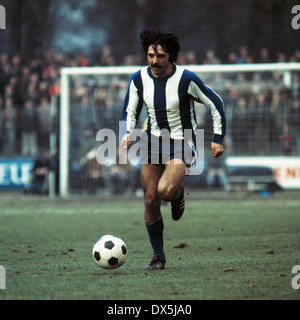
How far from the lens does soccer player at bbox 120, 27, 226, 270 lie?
653cm

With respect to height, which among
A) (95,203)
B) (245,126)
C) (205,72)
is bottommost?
(95,203)

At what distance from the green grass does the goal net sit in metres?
1.99

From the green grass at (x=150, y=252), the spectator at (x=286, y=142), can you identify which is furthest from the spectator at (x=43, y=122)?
the spectator at (x=286, y=142)

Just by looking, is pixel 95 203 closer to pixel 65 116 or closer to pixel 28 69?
pixel 65 116

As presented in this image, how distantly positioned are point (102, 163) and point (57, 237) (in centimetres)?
724

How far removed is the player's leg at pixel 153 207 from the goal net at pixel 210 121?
946cm

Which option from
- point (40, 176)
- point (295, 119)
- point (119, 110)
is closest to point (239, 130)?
point (295, 119)

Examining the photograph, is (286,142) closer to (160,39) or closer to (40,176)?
(40,176)

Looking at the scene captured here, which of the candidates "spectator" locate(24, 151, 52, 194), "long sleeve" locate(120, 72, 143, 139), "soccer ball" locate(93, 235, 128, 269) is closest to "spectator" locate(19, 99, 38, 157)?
"spectator" locate(24, 151, 52, 194)

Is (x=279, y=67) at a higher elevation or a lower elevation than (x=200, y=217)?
higher

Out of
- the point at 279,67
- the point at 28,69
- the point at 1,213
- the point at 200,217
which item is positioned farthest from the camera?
the point at 28,69

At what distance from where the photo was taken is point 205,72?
16.7m
